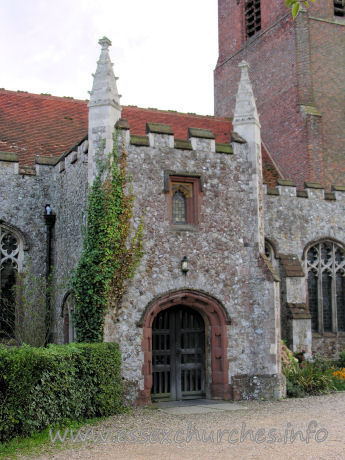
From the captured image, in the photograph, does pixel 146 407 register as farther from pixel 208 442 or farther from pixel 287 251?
pixel 287 251

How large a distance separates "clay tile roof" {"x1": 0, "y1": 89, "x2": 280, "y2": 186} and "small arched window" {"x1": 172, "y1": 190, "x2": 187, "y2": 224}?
5.09 metres

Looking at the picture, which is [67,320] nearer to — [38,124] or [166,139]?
[166,139]

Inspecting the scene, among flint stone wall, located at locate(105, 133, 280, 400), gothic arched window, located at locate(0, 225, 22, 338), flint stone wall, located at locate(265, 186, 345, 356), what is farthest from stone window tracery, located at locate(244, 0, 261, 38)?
gothic arched window, located at locate(0, 225, 22, 338)

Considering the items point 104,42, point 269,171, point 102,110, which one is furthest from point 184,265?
point 269,171

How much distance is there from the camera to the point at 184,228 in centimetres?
1256

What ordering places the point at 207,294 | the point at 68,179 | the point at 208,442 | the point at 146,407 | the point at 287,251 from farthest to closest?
the point at 287,251
the point at 68,179
the point at 207,294
the point at 146,407
the point at 208,442

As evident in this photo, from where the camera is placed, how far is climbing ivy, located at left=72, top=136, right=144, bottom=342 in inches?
454

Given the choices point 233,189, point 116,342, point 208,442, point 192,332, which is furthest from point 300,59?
point 208,442

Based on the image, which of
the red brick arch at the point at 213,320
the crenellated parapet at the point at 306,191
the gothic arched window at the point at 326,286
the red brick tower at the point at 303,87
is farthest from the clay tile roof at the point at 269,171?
the red brick arch at the point at 213,320

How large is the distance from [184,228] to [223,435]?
496 centimetres

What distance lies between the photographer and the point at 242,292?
505 inches

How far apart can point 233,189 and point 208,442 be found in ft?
20.7

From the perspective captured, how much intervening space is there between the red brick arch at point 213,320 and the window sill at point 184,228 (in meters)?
1.34

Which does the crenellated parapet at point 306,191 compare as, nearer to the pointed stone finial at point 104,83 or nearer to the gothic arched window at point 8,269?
the pointed stone finial at point 104,83
